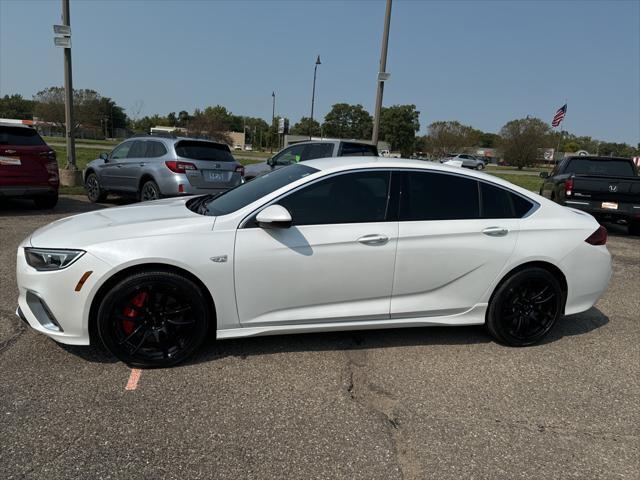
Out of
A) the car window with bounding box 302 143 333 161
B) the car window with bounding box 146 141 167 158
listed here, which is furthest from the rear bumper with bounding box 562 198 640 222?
the car window with bounding box 146 141 167 158

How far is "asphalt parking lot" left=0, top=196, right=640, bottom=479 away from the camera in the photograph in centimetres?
243

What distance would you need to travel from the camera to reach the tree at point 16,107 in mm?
80831

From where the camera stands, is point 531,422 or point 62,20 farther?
point 62,20

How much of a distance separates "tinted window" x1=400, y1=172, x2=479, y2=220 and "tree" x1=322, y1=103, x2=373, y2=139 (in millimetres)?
115302

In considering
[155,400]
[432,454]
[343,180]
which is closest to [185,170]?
[343,180]

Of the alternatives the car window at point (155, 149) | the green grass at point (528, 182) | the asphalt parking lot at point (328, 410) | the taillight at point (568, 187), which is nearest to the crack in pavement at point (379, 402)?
the asphalt parking lot at point (328, 410)

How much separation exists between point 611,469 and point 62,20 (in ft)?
46.1

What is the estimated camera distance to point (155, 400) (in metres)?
→ 2.90

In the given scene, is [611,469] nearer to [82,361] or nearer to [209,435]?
[209,435]

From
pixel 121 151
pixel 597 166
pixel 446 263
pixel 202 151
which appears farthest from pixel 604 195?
pixel 121 151

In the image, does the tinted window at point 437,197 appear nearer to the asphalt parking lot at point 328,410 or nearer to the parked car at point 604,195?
the asphalt parking lot at point 328,410

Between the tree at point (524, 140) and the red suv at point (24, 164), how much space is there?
6593 centimetres

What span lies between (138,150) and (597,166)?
10.4 metres

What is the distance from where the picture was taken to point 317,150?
10.9m
